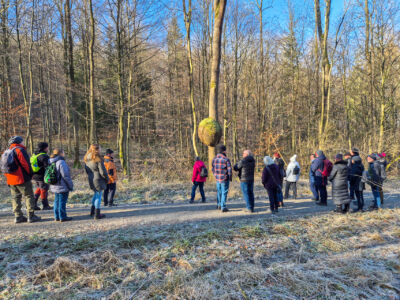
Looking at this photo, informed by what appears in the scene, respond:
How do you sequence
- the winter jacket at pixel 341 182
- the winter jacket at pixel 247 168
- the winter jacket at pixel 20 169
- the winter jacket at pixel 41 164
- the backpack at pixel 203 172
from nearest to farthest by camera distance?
the winter jacket at pixel 20 169 → the winter jacket at pixel 41 164 → the winter jacket at pixel 247 168 → the winter jacket at pixel 341 182 → the backpack at pixel 203 172

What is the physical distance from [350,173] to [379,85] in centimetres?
1544

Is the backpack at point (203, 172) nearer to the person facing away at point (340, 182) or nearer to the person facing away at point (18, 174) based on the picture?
the person facing away at point (340, 182)

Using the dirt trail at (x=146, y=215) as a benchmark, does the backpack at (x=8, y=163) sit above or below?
above

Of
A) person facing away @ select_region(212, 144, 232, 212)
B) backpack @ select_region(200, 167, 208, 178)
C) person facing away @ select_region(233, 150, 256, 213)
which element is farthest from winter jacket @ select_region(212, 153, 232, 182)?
backpack @ select_region(200, 167, 208, 178)

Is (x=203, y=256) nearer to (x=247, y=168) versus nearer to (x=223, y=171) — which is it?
(x=223, y=171)

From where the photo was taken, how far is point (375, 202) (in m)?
7.68

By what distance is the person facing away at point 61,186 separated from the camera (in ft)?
19.0

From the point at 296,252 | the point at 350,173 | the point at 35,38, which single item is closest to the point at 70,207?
the point at 296,252

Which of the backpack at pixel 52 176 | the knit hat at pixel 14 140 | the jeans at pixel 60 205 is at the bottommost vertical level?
the jeans at pixel 60 205

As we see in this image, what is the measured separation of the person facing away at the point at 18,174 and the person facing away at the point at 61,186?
555 millimetres

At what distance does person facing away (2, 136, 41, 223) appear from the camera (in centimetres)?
559

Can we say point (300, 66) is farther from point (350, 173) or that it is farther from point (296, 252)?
point (296, 252)

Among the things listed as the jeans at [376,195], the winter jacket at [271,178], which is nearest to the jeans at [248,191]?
the winter jacket at [271,178]

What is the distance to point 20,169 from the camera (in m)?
5.69
